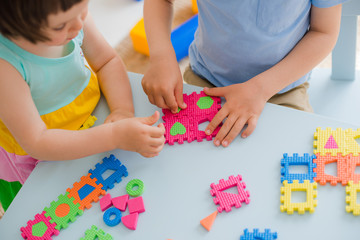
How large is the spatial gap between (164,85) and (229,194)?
0.27 m

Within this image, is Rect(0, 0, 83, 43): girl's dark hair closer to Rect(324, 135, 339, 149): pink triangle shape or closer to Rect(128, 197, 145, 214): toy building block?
Rect(128, 197, 145, 214): toy building block

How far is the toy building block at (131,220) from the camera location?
642mm

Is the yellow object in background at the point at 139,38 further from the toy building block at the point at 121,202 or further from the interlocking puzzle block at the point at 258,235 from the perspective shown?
the interlocking puzzle block at the point at 258,235

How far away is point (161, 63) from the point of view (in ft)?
2.85

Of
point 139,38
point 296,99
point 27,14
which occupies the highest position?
point 27,14

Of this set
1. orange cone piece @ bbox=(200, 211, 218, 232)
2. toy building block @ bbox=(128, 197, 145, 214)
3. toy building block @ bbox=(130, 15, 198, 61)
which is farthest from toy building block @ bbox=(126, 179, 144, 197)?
toy building block @ bbox=(130, 15, 198, 61)

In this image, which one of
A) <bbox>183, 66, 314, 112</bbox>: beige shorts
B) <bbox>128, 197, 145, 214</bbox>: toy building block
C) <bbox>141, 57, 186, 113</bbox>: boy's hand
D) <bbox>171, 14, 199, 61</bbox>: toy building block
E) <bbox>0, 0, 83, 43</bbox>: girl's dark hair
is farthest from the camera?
<bbox>171, 14, 199, 61</bbox>: toy building block

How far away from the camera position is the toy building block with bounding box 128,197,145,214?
658 mm

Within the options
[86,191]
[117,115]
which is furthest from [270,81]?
[86,191]

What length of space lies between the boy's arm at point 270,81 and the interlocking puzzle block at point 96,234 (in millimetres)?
254

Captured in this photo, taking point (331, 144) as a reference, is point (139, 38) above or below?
below

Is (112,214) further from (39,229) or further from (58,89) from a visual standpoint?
(58,89)

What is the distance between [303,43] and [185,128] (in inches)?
13.5

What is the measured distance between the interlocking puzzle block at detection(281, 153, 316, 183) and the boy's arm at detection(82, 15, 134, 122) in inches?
12.8
